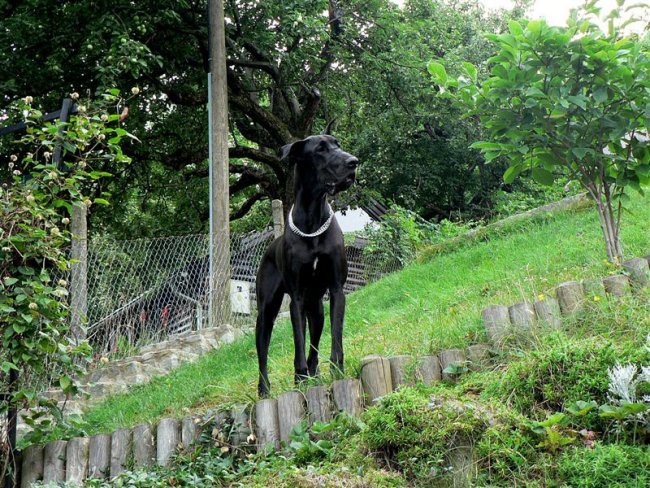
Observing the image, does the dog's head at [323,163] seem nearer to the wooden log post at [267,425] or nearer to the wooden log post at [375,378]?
the wooden log post at [375,378]

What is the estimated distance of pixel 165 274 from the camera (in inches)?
392

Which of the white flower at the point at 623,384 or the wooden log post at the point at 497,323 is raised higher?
the wooden log post at the point at 497,323

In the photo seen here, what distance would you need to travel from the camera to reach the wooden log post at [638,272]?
4695 mm

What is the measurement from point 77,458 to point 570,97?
169 inches

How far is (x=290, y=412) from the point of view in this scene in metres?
4.62

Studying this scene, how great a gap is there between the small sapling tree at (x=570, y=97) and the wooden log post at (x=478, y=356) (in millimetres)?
1622

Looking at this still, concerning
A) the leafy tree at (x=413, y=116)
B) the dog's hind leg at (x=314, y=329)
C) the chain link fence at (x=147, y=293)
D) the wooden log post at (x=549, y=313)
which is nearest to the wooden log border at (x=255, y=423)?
the wooden log post at (x=549, y=313)

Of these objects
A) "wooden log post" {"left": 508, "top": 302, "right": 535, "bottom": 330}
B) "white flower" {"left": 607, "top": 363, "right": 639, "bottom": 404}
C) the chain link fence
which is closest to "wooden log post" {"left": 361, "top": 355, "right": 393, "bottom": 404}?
"wooden log post" {"left": 508, "top": 302, "right": 535, "bottom": 330}

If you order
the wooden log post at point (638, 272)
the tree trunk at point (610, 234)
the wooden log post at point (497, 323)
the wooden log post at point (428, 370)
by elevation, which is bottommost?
the wooden log post at point (428, 370)

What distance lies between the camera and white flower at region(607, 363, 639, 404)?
3539mm

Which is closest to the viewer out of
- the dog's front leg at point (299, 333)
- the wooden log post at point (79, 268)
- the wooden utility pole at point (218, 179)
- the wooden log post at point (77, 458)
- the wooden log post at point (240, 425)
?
the wooden log post at point (240, 425)

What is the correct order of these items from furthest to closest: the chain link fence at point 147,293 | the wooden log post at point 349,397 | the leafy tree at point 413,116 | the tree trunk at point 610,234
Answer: the leafy tree at point 413,116 < the chain link fence at point 147,293 < the tree trunk at point 610,234 < the wooden log post at point 349,397

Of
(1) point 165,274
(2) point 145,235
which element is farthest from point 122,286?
(2) point 145,235

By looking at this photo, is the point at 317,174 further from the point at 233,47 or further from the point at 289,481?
the point at 233,47
